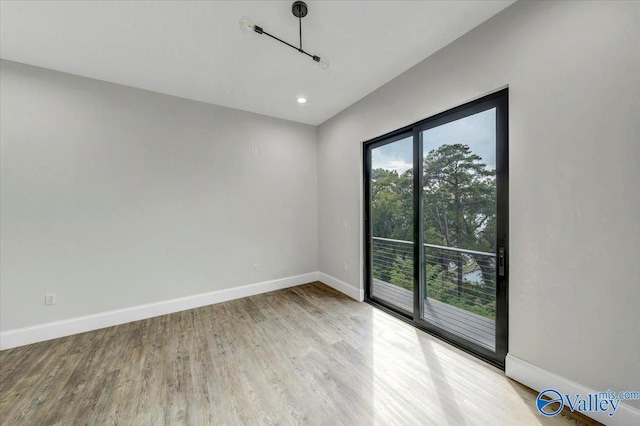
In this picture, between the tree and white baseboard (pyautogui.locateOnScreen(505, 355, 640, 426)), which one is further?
the tree

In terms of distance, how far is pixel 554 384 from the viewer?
5.31ft

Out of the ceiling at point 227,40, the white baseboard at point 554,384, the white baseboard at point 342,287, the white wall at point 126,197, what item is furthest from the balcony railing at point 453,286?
the ceiling at point 227,40

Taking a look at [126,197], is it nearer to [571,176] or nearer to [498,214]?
[498,214]

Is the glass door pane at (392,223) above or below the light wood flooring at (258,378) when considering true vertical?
above

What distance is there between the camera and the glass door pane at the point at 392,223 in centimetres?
285

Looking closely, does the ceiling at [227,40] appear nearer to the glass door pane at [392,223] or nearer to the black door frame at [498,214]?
the black door frame at [498,214]

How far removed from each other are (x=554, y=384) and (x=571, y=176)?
141 cm

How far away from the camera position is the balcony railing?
7.08 ft

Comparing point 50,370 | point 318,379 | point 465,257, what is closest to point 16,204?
point 50,370

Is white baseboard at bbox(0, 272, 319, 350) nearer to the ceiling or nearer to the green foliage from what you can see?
the green foliage

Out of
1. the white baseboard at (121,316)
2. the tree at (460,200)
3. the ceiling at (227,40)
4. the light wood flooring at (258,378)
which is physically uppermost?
the ceiling at (227,40)

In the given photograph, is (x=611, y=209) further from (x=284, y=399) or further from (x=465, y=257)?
(x=284, y=399)

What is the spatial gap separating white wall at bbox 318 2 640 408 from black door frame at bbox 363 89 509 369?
83 millimetres

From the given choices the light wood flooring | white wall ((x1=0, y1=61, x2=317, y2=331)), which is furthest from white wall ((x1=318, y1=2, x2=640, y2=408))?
white wall ((x1=0, y1=61, x2=317, y2=331))
